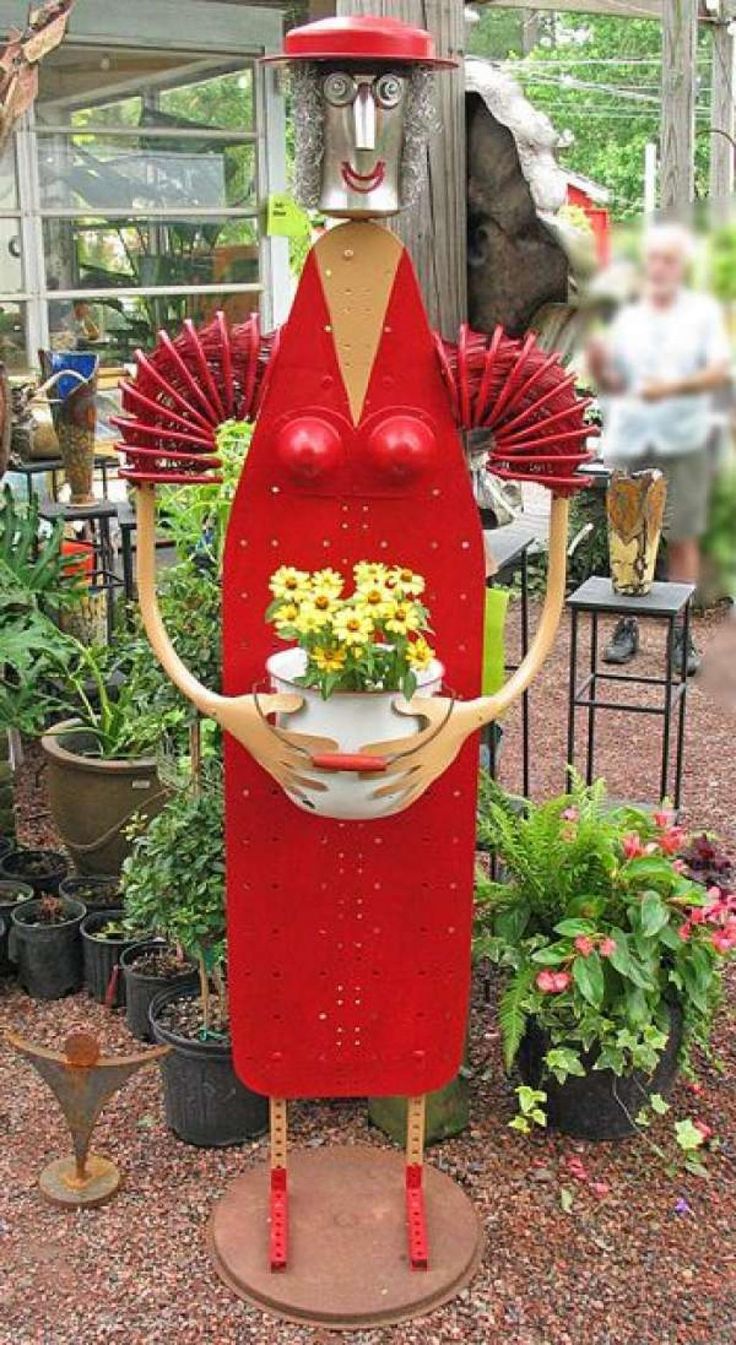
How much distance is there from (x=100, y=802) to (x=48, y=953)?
19.1 inches

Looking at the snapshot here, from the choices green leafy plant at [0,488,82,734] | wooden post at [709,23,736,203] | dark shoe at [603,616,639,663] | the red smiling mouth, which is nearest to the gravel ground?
green leafy plant at [0,488,82,734]

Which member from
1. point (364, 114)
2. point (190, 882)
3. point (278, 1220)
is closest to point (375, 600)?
point (364, 114)

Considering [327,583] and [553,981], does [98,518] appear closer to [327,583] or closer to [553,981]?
[553,981]

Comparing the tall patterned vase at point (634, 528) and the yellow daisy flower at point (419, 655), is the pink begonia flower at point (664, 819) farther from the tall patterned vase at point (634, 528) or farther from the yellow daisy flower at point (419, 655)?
the yellow daisy flower at point (419, 655)

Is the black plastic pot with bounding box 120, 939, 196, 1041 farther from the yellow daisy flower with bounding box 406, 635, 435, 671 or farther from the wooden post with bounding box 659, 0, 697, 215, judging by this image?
the wooden post with bounding box 659, 0, 697, 215

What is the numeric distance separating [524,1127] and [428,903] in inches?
25.7

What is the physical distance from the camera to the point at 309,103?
6.15 ft

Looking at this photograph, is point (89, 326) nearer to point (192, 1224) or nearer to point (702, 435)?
point (192, 1224)

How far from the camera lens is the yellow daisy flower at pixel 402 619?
187 centimetres

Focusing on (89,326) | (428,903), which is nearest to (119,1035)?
(428,903)

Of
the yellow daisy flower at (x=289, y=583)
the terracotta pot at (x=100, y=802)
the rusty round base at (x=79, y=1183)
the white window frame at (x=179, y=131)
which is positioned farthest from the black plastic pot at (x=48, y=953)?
the white window frame at (x=179, y=131)

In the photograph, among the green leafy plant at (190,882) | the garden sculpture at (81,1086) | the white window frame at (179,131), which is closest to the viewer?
the garden sculpture at (81,1086)

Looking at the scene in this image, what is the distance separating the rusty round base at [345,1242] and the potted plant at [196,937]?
5.6 inches

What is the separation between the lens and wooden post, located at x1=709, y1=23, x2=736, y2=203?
609mm
